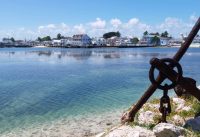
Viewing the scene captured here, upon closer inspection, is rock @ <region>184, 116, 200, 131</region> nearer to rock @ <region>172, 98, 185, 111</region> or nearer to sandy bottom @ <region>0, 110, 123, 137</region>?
rock @ <region>172, 98, 185, 111</region>

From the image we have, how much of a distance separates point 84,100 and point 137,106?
1617 centimetres

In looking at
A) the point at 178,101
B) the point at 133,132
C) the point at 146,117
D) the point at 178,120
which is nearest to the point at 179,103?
the point at 178,101

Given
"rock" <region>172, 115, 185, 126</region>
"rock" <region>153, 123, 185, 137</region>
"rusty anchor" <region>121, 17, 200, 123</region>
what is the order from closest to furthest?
"rusty anchor" <region>121, 17, 200, 123</region>, "rock" <region>153, 123, 185, 137</region>, "rock" <region>172, 115, 185, 126</region>

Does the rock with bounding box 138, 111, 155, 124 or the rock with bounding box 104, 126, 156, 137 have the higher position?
the rock with bounding box 104, 126, 156, 137

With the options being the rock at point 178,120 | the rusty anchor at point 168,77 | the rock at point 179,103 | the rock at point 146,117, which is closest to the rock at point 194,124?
the rock at point 178,120

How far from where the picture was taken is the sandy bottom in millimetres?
17812

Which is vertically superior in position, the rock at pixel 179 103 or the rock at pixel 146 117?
the rock at pixel 179 103

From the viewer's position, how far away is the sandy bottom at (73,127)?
17.8m

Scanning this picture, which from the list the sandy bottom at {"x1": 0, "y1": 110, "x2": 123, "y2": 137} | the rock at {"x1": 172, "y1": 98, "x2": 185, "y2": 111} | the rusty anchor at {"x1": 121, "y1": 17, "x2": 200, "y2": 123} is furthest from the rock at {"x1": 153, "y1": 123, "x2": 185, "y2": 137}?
the sandy bottom at {"x1": 0, "y1": 110, "x2": 123, "y2": 137}

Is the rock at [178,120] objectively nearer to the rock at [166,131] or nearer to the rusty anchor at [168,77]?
the rusty anchor at [168,77]

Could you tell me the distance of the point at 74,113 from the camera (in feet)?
75.5

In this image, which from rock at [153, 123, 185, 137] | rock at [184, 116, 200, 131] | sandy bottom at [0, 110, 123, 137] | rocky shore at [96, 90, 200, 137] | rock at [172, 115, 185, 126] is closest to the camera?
rock at [153, 123, 185, 137]

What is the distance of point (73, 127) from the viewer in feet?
61.9

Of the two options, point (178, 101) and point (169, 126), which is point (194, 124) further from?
point (178, 101)
